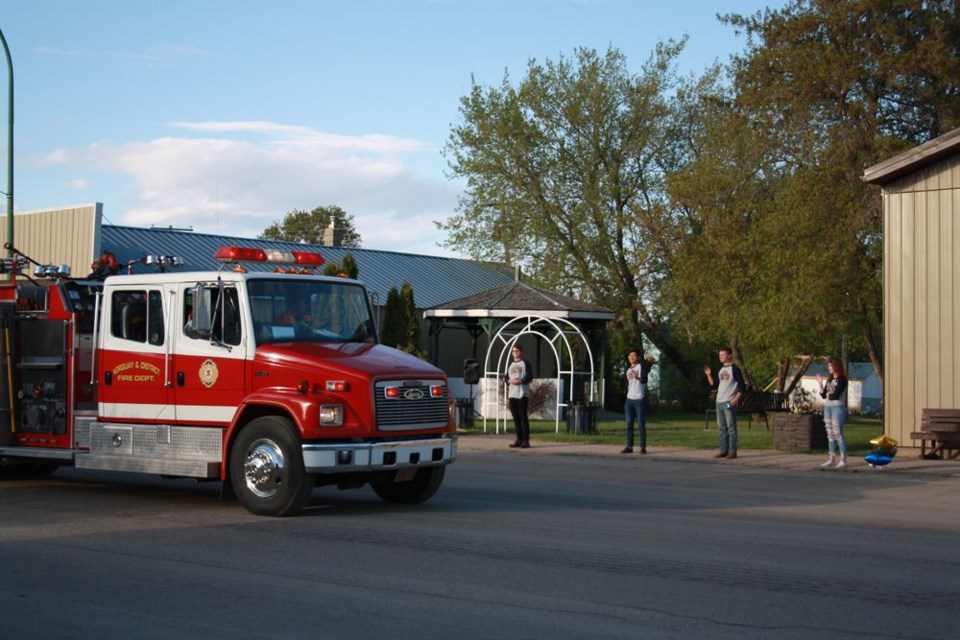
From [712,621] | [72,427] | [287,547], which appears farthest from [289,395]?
[712,621]

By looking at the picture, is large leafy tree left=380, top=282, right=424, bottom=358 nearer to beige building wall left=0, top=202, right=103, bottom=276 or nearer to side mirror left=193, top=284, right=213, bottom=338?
beige building wall left=0, top=202, right=103, bottom=276

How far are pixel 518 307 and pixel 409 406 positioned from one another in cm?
2115

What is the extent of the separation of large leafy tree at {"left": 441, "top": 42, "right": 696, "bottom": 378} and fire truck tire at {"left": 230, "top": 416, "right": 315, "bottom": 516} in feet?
105

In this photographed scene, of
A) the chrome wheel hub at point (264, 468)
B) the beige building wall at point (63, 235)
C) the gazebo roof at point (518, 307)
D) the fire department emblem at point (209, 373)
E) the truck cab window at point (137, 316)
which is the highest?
the beige building wall at point (63, 235)

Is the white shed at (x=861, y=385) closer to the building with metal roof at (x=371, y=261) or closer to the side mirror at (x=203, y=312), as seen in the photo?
Result: the building with metal roof at (x=371, y=261)

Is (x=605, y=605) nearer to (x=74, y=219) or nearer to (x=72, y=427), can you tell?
(x=72, y=427)

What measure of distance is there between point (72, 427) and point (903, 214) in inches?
636

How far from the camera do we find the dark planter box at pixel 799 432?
77.5 feet

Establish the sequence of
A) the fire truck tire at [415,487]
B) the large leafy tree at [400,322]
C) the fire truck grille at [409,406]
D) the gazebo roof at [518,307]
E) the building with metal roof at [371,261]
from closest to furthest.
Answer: the fire truck grille at [409,406] < the fire truck tire at [415,487] < the gazebo roof at [518,307] < the large leafy tree at [400,322] < the building with metal roof at [371,261]

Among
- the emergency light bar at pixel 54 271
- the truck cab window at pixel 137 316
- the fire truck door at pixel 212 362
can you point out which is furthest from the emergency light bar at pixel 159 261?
the fire truck door at pixel 212 362

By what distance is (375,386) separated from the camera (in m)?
12.3

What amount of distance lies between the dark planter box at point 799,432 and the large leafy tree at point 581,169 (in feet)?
65.7

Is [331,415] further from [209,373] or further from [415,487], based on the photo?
[415,487]

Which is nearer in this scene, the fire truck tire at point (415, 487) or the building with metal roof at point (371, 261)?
the fire truck tire at point (415, 487)
